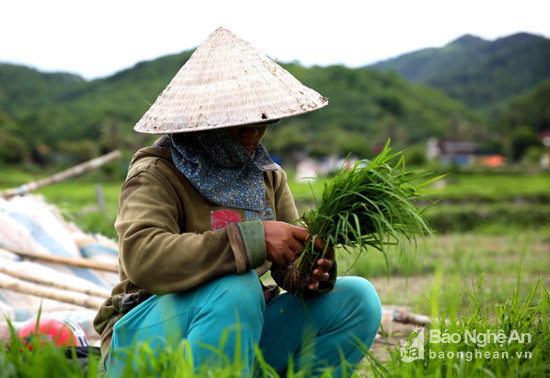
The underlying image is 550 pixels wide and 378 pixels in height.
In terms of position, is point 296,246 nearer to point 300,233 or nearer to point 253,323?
point 300,233

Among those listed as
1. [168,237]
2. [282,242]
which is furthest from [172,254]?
[282,242]

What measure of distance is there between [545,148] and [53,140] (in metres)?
39.8

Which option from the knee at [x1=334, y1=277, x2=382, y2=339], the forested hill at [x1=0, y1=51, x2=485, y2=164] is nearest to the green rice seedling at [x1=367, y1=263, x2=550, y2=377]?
the knee at [x1=334, y1=277, x2=382, y2=339]

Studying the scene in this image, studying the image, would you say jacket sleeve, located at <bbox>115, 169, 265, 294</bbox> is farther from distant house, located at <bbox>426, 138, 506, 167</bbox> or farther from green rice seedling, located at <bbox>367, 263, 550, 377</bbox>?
distant house, located at <bbox>426, 138, 506, 167</bbox>

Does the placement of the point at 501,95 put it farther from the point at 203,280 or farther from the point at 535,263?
the point at 203,280

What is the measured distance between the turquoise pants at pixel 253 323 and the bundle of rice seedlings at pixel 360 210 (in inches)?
6.9

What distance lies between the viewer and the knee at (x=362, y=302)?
204 cm

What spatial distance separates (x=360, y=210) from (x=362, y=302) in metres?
0.37

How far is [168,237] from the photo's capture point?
1.74 m

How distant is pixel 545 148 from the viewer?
145 feet

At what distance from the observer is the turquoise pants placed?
1.70 m

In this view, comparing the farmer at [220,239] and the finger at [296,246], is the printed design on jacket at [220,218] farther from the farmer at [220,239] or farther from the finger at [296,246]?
the finger at [296,246]

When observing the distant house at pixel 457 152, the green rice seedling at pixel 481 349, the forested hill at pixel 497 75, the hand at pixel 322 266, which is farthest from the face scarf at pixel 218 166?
the forested hill at pixel 497 75

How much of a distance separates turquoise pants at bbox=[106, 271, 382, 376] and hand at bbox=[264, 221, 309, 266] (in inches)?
4.0
